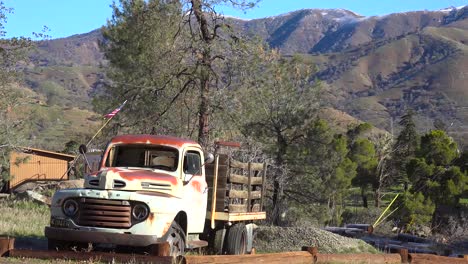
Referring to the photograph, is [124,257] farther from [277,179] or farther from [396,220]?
[396,220]

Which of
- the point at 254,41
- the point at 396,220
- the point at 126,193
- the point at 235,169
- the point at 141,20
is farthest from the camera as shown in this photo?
the point at 396,220

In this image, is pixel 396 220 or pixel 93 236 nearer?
pixel 93 236

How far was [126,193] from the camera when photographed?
393 inches

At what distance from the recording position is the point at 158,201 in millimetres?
10031

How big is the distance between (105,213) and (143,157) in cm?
205

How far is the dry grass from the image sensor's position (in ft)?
49.6

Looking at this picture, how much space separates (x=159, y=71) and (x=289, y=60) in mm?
12214

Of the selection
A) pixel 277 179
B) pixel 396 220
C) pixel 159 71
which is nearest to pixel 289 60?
pixel 277 179

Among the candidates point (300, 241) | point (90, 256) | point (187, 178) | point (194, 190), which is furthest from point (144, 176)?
point (300, 241)

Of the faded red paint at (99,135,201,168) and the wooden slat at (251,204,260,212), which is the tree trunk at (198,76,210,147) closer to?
the wooden slat at (251,204,260,212)

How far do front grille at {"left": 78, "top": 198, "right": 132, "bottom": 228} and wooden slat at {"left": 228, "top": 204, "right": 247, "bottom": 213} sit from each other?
323 cm

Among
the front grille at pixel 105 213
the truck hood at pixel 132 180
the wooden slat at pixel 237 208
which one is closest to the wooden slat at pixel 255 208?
the wooden slat at pixel 237 208

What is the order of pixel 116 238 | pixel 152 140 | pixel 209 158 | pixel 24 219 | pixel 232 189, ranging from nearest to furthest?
pixel 116 238 < pixel 209 158 < pixel 152 140 < pixel 232 189 < pixel 24 219

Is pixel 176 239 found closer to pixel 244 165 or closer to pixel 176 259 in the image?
pixel 176 259
